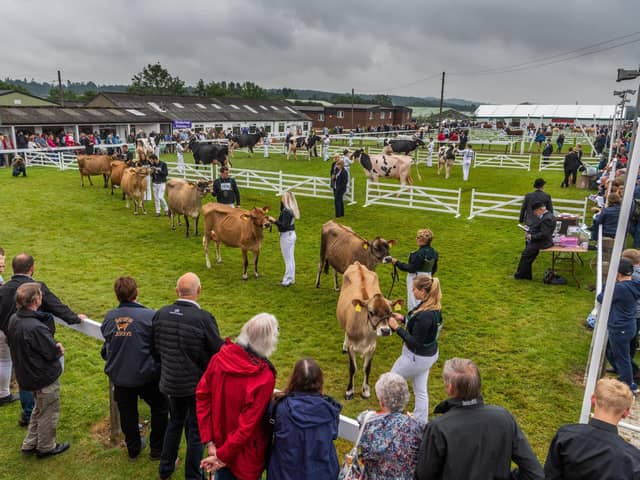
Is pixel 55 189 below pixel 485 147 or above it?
below

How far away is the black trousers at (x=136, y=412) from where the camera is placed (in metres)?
4.56

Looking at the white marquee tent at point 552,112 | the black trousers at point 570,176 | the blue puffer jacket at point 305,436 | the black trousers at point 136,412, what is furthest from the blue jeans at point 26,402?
the white marquee tent at point 552,112

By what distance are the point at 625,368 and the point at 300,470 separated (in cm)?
485

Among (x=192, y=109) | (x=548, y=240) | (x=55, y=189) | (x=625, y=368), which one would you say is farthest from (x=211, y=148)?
(x=192, y=109)

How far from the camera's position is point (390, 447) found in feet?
9.89

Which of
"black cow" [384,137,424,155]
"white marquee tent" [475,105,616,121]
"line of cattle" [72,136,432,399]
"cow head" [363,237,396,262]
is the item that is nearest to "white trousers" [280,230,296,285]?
"line of cattle" [72,136,432,399]

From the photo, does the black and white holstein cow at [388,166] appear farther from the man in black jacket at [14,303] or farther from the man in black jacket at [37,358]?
the man in black jacket at [37,358]

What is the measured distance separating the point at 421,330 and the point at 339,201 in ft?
37.1

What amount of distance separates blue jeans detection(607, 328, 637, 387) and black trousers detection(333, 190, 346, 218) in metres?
10.6

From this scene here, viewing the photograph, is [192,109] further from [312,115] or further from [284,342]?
[284,342]

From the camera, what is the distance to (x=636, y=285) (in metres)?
5.71

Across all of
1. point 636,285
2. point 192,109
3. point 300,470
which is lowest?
point 300,470

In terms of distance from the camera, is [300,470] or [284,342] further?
[284,342]

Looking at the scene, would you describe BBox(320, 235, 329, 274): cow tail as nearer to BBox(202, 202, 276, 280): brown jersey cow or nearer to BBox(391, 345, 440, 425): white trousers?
BBox(202, 202, 276, 280): brown jersey cow
